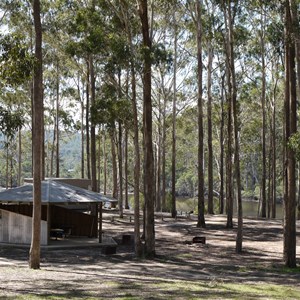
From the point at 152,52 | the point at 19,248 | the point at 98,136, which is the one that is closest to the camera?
the point at 152,52

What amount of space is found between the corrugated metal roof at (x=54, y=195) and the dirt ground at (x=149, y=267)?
6.28 feet

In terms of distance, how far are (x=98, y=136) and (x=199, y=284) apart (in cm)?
4083

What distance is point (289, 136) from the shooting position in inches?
690

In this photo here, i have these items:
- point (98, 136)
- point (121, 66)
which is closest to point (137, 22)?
point (121, 66)

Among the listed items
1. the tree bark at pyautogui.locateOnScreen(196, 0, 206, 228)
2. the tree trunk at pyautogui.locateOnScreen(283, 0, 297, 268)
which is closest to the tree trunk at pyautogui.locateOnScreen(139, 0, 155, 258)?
the tree trunk at pyautogui.locateOnScreen(283, 0, 297, 268)

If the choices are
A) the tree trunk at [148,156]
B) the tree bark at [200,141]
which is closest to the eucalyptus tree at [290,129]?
the tree trunk at [148,156]

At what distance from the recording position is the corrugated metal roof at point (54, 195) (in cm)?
2255

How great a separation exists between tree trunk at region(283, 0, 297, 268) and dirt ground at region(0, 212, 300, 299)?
0.99 m

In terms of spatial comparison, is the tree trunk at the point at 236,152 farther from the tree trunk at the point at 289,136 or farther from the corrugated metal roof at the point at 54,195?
the corrugated metal roof at the point at 54,195

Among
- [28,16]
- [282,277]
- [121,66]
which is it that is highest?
[28,16]

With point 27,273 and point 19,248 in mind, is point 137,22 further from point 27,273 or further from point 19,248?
point 27,273

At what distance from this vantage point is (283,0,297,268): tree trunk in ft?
57.4

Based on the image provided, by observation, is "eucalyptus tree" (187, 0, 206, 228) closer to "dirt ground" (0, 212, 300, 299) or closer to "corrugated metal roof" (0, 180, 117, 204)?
"dirt ground" (0, 212, 300, 299)

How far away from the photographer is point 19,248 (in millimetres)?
22281
